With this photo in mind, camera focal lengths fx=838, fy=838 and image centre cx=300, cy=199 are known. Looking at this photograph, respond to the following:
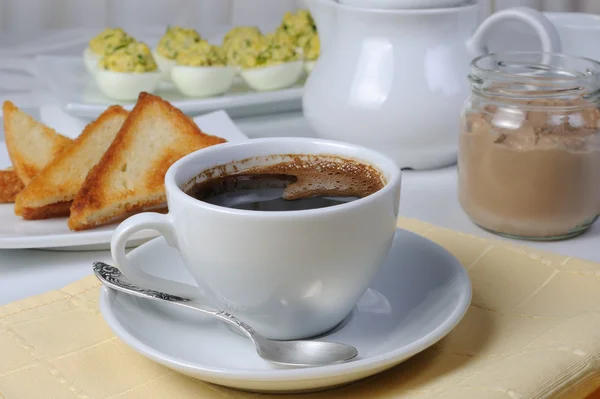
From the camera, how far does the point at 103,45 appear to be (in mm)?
1623

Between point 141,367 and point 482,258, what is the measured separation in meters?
0.38

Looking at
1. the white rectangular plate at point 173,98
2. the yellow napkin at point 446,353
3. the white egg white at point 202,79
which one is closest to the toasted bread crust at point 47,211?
the yellow napkin at point 446,353

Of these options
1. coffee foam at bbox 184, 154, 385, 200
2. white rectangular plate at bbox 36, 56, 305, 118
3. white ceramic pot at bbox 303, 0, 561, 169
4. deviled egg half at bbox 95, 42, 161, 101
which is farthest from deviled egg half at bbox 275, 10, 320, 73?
coffee foam at bbox 184, 154, 385, 200

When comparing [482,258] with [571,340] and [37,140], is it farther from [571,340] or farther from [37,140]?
[37,140]

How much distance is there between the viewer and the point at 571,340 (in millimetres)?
661

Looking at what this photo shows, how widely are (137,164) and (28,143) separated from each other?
0.19 m

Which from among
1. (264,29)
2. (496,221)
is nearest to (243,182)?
(496,221)

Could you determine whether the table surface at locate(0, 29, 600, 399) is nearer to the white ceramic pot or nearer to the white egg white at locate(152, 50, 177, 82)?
the white ceramic pot

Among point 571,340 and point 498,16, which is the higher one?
point 498,16

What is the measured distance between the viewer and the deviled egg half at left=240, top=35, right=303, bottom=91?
1.55m

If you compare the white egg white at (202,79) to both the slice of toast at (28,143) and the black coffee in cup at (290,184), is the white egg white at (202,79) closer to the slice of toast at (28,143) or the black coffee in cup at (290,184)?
the slice of toast at (28,143)

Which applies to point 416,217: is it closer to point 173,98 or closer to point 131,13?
point 173,98

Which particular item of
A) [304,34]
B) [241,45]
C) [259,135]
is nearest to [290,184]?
[259,135]

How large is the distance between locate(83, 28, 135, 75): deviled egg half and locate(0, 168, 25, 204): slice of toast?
555 mm
